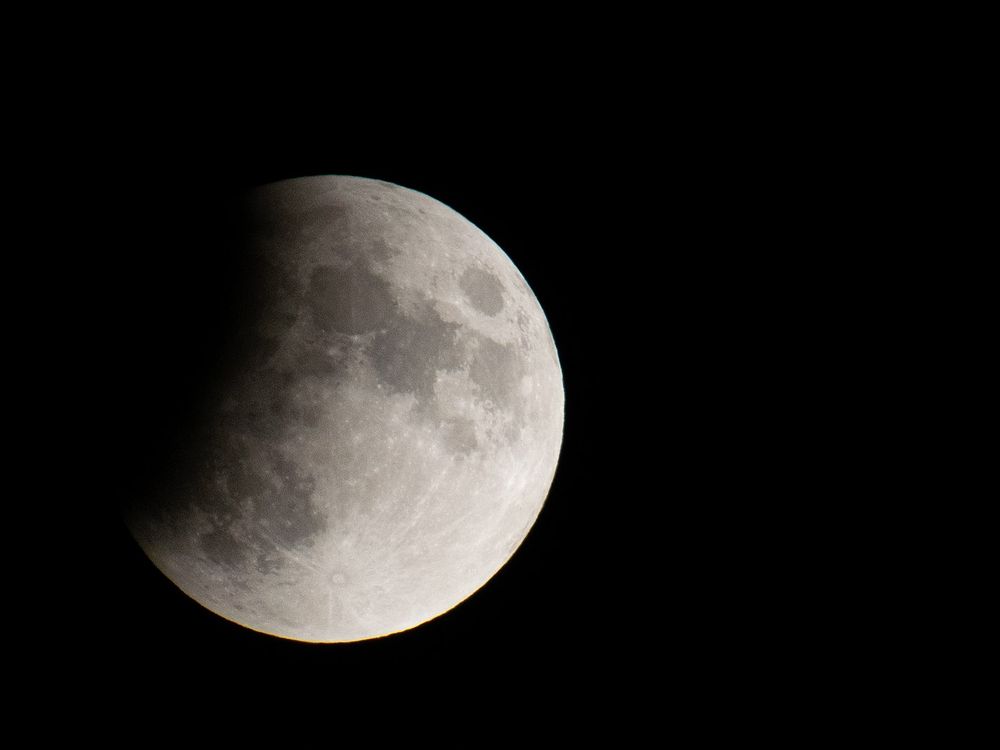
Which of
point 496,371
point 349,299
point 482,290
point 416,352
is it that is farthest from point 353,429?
point 482,290

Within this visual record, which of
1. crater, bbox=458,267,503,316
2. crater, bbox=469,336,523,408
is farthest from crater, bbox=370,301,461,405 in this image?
crater, bbox=458,267,503,316

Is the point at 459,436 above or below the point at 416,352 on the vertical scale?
below

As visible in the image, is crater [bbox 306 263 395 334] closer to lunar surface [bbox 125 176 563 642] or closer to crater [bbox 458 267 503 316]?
lunar surface [bbox 125 176 563 642]

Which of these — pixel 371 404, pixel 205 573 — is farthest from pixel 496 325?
pixel 205 573

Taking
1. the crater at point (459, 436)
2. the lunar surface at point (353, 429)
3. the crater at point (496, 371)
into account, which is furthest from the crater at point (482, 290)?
the crater at point (459, 436)

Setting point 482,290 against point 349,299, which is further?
point 482,290

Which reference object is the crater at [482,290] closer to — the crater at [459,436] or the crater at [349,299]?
the crater at [349,299]

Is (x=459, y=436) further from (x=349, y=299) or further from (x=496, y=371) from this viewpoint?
(x=349, y=299)
